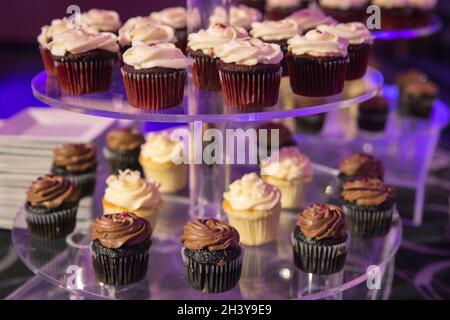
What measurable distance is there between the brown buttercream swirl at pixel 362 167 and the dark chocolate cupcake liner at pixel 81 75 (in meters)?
1.31

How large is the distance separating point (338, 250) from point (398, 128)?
2.06 metres

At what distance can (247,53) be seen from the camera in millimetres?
2145

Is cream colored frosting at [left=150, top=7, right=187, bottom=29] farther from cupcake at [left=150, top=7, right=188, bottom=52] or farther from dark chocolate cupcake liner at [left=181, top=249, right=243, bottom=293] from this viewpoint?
dark chocolate cupcake liner at [left=181, top=249, right=243, bottom=293]

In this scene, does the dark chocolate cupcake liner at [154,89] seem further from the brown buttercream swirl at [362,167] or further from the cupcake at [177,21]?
the brown buttercream swirl at [362,167]

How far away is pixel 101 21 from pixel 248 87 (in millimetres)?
965

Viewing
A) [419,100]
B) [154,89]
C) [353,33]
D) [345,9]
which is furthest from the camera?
[419,100]

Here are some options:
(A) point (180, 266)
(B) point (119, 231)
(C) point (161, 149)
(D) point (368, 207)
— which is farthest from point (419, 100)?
(B) point (119, 231)

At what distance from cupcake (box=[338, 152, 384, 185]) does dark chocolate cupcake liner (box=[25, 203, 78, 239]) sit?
1301 millimetres

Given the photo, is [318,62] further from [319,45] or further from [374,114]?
[374,114]

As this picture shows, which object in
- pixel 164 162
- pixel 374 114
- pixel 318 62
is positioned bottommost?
pixel 374 114

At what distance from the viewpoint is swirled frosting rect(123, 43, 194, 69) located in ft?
7.09

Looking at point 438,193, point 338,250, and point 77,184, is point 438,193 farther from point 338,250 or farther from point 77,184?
point 77,184

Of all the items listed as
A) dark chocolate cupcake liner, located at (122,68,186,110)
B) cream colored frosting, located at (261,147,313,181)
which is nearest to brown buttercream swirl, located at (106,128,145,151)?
cream colored frosting, located at (261,147,313,181)
